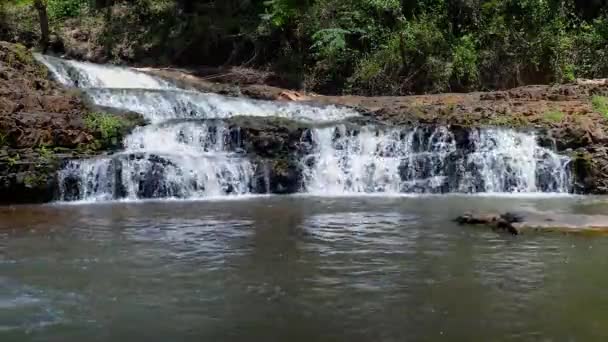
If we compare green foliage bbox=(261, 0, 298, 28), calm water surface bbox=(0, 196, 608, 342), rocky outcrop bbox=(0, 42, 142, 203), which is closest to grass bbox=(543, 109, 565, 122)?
calm water surface bbox=(0, 196, 608, 342)

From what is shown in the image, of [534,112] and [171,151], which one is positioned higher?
[534,112]

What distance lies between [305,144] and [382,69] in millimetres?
8503

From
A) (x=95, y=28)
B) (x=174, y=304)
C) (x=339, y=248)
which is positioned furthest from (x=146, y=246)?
(x=95, y=28)

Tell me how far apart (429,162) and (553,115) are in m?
3.08

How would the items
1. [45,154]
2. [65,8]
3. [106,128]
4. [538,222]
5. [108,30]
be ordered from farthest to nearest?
[65,8] < [108,30] < [106,128] < [45,154] < [538,222]

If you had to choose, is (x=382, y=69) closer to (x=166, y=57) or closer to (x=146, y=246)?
(x=166, y=57)

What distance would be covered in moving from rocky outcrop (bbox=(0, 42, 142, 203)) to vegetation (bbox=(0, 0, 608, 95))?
9.61m

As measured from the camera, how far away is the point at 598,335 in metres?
4.84

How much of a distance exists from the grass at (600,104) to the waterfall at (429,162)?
6.41 feet

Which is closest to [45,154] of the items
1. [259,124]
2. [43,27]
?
[259,124]

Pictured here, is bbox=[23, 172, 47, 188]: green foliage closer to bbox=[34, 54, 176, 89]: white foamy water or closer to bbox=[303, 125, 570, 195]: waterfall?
bbox=[303, 125, 570, 195]: waterfall

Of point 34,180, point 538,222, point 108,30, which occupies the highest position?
point 108,30

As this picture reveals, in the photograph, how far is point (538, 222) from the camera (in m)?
9.28

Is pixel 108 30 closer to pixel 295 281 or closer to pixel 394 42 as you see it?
pixel 394 42
